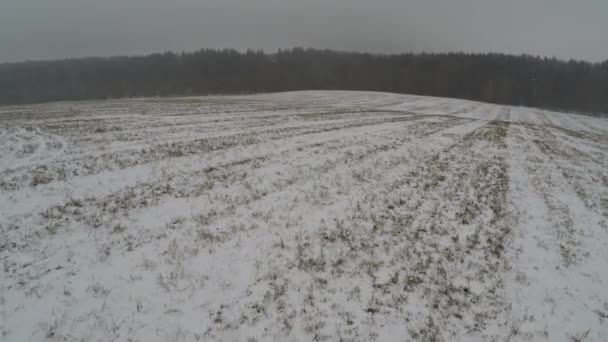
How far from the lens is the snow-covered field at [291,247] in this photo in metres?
4.97

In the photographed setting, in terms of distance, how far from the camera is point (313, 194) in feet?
34.1

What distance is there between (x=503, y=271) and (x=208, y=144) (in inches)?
576

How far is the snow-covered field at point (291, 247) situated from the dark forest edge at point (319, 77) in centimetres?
9003

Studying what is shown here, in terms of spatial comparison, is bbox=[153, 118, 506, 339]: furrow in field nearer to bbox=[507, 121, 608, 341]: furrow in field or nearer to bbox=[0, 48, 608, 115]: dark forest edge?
→ bbox=[507, 121, 608, 341]: furrow in field

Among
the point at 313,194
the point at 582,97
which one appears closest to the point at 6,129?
the point at 313,194

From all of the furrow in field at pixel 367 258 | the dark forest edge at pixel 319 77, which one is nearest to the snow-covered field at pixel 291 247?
the furrow in field at pixel 367 258

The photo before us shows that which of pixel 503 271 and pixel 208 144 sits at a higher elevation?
pixel 208 144

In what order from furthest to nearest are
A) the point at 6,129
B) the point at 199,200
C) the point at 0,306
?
Answer: the point at 6,129 → the point at 199,200 → the point at 0,306

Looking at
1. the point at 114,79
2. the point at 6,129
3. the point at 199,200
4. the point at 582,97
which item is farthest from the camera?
the point at 114,79

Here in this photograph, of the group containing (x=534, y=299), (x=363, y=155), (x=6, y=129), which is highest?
(x=6, y=129)

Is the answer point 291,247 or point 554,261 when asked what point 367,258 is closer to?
point 291,247

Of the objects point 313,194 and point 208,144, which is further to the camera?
point 208,144

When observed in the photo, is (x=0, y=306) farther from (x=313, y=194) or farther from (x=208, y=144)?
(x=208, y=144)

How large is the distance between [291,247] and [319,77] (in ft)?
418
